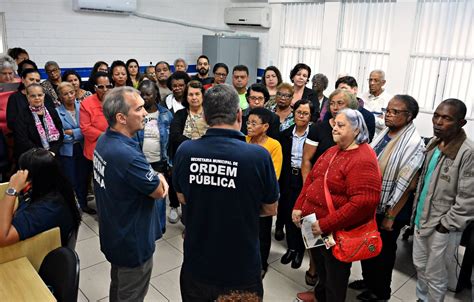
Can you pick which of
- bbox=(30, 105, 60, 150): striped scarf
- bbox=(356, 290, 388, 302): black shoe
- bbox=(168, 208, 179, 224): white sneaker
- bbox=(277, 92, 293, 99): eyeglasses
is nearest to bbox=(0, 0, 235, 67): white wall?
bbox=(30, 105, 60, 150): striped scarf

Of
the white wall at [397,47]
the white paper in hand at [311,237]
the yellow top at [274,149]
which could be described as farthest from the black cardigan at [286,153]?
the white wall at [397,47]

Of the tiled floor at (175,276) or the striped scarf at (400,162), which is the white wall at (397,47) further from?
the striped scarf at (400,162)

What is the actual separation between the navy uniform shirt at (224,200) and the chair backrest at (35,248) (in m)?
0.81

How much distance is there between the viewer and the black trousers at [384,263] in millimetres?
2730

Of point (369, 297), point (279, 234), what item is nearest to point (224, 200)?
point (369, 297)

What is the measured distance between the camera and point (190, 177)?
169 centimetres

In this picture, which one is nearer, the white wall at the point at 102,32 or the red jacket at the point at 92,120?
the red jacket at the point at 92,120

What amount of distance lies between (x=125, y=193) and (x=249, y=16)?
6432 mm

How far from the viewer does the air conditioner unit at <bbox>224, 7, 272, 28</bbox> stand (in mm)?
7336

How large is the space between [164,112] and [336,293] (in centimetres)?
221

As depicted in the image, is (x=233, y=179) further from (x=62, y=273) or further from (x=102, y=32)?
(x=102, y=32)

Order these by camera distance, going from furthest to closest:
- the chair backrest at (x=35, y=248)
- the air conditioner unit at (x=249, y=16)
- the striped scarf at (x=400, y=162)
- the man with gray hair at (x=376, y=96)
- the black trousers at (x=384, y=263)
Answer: the air conditioner unit at (x=249, y=16) < the man with gray hair at (x=376, y=96) < the black trousers at (x=384, y=263) < the striped scarf at (x=400, y=162) < the chair backrest at (x=35, y=248)

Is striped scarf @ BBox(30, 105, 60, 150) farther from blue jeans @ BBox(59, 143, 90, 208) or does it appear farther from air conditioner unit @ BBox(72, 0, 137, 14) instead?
air conditioner unit @ BBox(72, 0, 137, 14)

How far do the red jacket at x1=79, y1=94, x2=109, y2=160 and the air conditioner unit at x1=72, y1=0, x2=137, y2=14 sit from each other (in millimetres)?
3280
